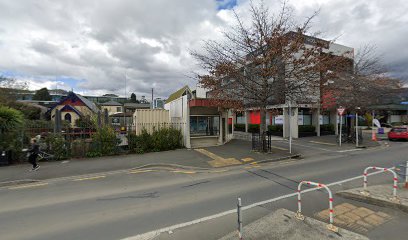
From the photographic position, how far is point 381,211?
4.99 metres

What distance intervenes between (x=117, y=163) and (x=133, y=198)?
5699 millimetres

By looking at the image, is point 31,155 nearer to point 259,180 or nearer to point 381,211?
point 259,180

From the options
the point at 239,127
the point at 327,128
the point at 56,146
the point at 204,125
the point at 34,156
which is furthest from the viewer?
the point at 239,127

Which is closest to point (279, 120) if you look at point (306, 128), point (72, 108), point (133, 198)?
point (306, 128)

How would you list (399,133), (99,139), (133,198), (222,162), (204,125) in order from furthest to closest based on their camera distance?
(399,133), (204,125), (99,139), (222,162), (133,198)

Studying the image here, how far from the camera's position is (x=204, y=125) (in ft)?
60.7

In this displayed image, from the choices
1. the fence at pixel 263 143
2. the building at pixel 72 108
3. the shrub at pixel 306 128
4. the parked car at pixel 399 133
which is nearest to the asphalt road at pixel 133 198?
the fence at pixel 263 143

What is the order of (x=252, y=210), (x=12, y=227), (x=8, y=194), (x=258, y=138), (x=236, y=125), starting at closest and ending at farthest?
(x=12, y=227) < (x=252, y=210) < (x=8, y=194) < (x=258, y=138) < (x=236, y=125)

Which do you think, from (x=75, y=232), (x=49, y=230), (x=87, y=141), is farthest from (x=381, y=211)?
(x=87, y=141)

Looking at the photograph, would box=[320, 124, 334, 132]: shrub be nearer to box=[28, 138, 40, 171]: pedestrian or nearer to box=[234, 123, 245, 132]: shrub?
box=[234, 123, 245, 132]: shrub

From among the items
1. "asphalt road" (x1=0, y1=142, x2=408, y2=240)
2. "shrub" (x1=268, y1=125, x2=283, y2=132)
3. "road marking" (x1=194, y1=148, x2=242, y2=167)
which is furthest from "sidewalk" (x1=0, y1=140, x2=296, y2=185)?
"shrub" (x1=268, y1=125, x2=283, y2=132)

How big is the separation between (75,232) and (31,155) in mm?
8450

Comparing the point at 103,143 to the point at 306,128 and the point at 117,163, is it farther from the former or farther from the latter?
the point at 306,128

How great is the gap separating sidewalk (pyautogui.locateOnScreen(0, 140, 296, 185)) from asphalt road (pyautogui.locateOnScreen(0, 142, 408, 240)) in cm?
113
